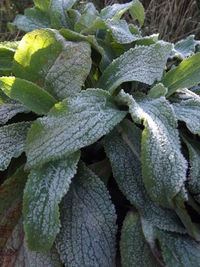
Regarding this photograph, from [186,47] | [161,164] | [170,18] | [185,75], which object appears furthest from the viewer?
[170,18]

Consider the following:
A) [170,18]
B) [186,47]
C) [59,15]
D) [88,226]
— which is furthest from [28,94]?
[170,18]

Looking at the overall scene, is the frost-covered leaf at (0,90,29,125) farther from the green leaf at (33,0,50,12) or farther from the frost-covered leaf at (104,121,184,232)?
the green leaf at (33,0,50,12)

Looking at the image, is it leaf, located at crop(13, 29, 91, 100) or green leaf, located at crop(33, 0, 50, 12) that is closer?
leaf, located at crop(13, 29, 91, 100)

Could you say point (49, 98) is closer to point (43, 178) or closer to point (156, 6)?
point (43, 178)

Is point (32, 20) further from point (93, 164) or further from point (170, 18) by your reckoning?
point (170, 18)

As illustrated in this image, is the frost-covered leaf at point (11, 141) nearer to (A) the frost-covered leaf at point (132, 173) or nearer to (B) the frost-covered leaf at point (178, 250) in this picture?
(A) the frost-covered leaf at point (132, 173)

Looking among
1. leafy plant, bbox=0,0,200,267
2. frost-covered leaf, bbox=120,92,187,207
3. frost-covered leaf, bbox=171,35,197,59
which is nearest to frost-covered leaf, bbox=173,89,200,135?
leafy plant, bbox=0,0,200,267

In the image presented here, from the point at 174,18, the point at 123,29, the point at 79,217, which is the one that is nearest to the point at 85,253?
the point at 79,217

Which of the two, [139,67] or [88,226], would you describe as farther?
[139,67]
